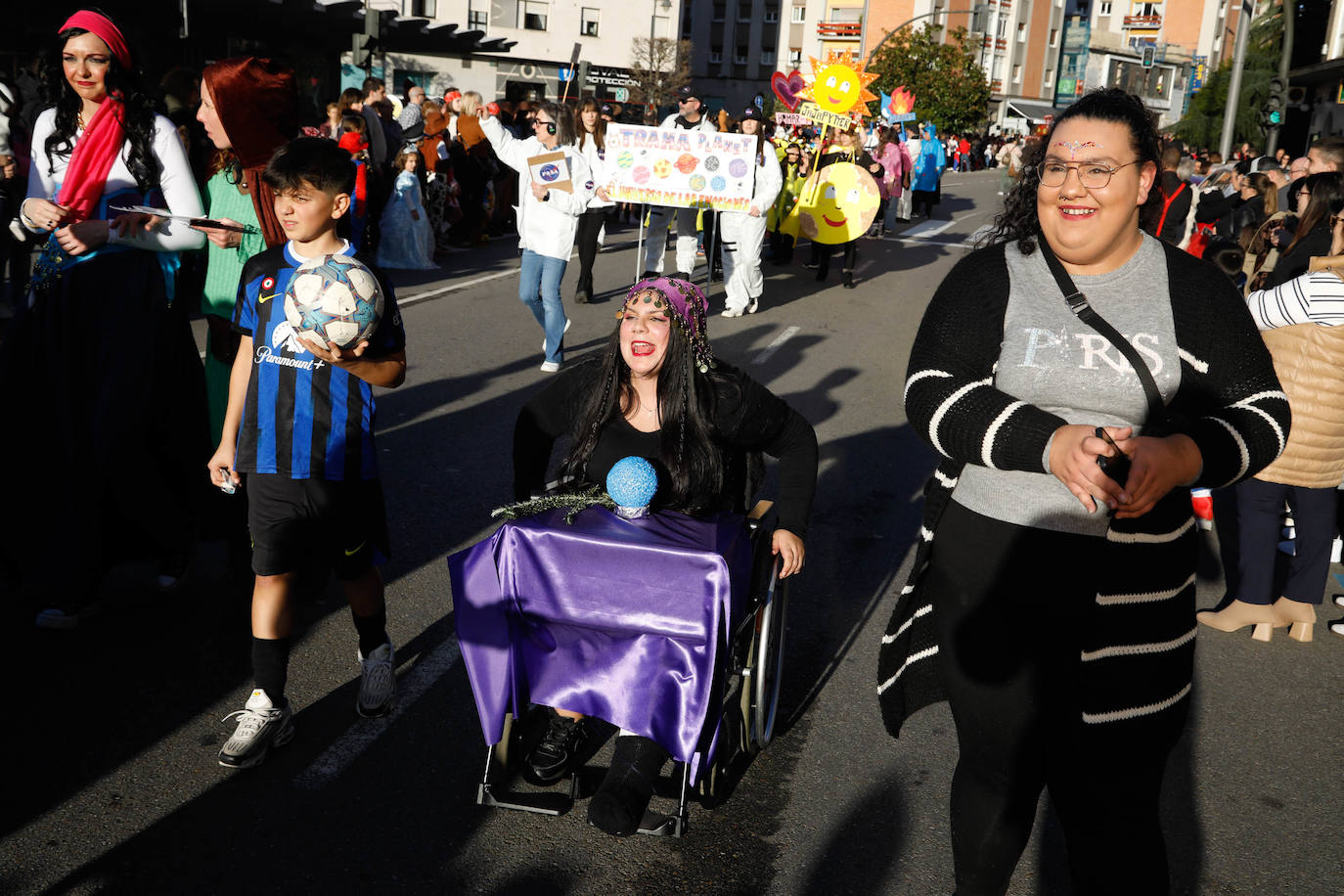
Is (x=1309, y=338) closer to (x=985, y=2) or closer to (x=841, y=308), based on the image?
(x=841, y=308)

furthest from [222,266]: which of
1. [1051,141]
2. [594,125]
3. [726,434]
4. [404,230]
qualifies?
[404,230]

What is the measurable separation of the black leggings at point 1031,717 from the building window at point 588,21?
60.5 metres

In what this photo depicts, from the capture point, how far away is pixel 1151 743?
7.66 ft

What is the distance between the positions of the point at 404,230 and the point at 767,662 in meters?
10.6

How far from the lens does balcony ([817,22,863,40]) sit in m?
73.7

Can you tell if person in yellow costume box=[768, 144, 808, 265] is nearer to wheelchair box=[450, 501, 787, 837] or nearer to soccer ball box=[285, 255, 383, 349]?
wheelchair box=[450, 501, 787, 837]

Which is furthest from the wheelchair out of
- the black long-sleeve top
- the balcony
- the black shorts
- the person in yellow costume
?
the balcony

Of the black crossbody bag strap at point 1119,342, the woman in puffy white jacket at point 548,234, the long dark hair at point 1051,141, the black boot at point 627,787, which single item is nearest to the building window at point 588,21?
the woman in puffy white jacket at point 548,234

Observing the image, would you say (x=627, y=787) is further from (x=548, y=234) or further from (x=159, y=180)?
(x=548, y=234)

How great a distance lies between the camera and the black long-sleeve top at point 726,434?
3410 millimetres

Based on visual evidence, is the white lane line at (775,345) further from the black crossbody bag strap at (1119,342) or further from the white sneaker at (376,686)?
the black crossbody bag strap at (1119,342)

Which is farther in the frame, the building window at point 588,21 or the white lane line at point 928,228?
the building window at point 588,21

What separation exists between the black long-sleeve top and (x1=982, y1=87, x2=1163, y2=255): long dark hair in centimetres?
105

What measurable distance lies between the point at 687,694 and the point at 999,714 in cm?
89
